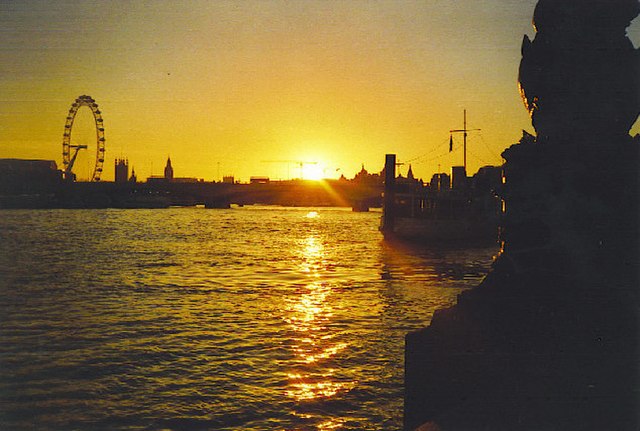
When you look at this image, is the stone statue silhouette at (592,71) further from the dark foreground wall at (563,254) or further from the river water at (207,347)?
the river water at (207,347)

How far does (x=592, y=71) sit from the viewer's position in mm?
4512

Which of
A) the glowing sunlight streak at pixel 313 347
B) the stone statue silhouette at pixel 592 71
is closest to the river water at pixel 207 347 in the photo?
the glowing sunlight streak at pixel 313 347

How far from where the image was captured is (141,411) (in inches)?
336

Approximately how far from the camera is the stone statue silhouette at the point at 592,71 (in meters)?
4.48

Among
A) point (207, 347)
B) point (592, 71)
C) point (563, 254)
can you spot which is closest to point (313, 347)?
point (207, 347)

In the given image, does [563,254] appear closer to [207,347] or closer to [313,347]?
[313,347]

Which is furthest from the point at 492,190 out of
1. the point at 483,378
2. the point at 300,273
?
the point at 300,273

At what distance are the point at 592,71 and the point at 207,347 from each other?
10098 mm

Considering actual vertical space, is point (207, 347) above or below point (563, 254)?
below

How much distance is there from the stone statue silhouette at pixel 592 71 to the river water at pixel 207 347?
5.12 metres

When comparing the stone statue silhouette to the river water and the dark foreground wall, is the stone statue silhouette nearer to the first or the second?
the dark foreground wall

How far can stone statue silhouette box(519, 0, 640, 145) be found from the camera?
14.7 feet

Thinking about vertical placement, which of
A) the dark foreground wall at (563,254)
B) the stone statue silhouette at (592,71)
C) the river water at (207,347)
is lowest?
the river water at (207,347)

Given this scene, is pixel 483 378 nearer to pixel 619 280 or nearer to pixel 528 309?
pixel 528 309
